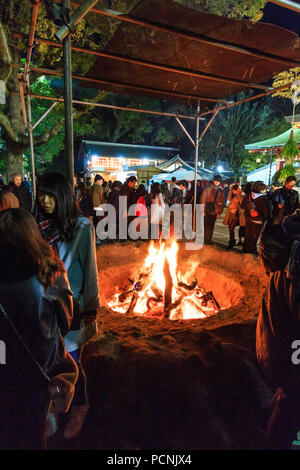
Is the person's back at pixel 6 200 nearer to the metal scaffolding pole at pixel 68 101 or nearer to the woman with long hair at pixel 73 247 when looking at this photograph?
the metal scaffolding pole at pixel 68 101

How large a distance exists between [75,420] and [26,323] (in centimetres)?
140

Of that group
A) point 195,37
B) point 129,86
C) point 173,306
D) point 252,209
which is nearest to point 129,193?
point 252,209

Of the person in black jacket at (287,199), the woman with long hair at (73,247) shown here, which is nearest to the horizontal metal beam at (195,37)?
the woman with long hair at (73,247)

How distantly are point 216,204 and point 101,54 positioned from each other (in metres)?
5.54

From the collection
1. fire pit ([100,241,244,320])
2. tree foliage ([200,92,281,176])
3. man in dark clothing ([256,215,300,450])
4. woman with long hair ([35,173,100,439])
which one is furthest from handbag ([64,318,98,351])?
tree foliage ([200,92,281,176])

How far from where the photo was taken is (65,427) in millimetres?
2236

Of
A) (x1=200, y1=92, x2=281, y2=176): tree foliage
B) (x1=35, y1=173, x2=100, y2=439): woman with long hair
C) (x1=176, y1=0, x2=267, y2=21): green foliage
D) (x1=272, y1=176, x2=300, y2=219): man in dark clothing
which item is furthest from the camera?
(x1=200, y1=92, x2=281, y2=176): tree foliage

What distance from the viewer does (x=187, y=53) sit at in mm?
3711

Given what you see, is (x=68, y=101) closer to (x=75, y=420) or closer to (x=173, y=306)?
(x=75, y=420)

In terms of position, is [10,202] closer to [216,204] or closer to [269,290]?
[269,290]

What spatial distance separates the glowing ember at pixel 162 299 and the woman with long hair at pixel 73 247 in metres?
2.86

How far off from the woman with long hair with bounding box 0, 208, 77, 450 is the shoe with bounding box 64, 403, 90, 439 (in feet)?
2.23

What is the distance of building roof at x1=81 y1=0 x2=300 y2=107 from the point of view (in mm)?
2869

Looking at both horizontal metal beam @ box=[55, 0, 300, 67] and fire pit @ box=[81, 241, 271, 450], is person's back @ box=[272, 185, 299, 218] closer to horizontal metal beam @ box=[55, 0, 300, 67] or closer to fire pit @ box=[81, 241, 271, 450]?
fire pit @ box=[81, 241, 271, 450]
